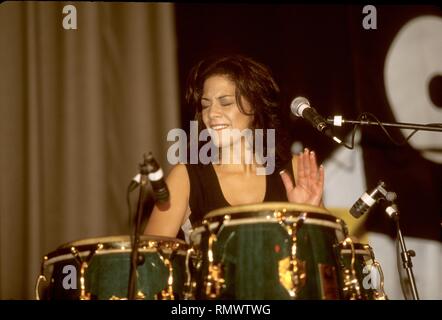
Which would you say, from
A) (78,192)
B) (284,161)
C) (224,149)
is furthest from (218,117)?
(78,192)

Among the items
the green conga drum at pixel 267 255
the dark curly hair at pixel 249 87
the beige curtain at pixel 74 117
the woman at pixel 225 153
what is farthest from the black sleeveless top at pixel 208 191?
the green conga drum at pixel 267 255

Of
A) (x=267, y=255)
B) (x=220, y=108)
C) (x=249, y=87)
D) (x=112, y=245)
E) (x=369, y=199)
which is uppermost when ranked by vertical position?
(x=249, y=87)

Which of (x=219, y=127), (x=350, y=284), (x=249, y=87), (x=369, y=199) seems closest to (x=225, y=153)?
(x=219, y=127)

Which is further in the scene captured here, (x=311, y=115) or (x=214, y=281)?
(x=311, y=115)

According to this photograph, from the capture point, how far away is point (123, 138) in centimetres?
369

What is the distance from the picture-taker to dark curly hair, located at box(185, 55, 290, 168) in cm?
301

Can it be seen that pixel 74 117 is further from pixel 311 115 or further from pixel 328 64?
pixel 311 115

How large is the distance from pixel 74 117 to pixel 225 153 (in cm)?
105

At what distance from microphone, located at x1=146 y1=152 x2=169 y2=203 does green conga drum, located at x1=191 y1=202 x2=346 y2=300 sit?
195 millimetres

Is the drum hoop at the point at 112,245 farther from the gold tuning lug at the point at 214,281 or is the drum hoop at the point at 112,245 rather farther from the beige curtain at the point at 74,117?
the beige curtain at the point at 74,117

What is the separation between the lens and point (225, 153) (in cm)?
314

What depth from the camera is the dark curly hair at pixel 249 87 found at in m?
3.01

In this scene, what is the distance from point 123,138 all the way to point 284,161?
3.61 feet

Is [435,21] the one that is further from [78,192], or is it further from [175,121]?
[78,192]
